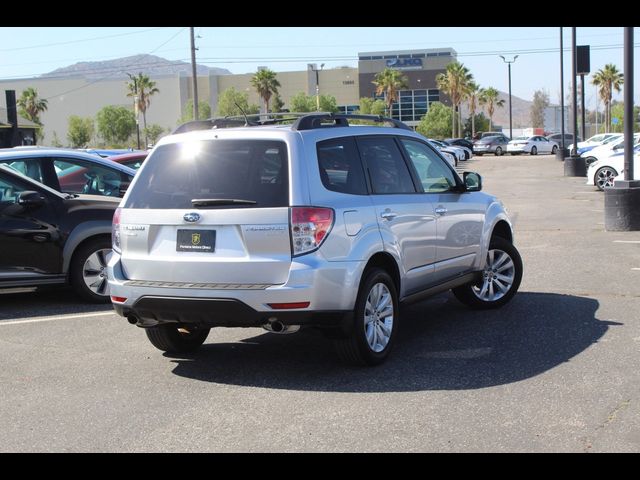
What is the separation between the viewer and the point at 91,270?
30.6ft

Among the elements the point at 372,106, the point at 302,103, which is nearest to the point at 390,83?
the point at 372,106

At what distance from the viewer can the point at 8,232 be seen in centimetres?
895

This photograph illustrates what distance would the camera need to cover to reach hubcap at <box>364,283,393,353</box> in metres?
6.38

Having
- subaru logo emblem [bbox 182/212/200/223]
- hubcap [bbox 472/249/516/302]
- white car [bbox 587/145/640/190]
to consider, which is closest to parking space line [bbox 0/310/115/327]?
subaru logo emblem [bbox 182/212/200/223]

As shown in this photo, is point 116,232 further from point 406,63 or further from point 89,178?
point 406,63

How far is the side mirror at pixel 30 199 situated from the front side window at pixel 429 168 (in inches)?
159

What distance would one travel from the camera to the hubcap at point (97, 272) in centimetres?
930

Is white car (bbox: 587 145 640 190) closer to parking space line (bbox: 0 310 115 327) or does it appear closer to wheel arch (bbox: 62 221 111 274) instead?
wheel arch (bbox: 62 221 111 274)

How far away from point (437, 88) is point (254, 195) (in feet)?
360

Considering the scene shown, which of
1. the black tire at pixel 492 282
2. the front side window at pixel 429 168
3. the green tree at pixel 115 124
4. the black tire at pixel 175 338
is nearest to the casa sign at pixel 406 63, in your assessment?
the green tree at pixel 115 124

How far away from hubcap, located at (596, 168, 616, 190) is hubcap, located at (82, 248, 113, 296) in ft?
55.9

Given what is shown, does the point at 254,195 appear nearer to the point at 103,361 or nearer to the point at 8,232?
the point at 103,361

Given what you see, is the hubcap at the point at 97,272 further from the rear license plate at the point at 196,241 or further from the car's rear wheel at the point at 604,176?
the car's rear wheel at the point at 604,176
